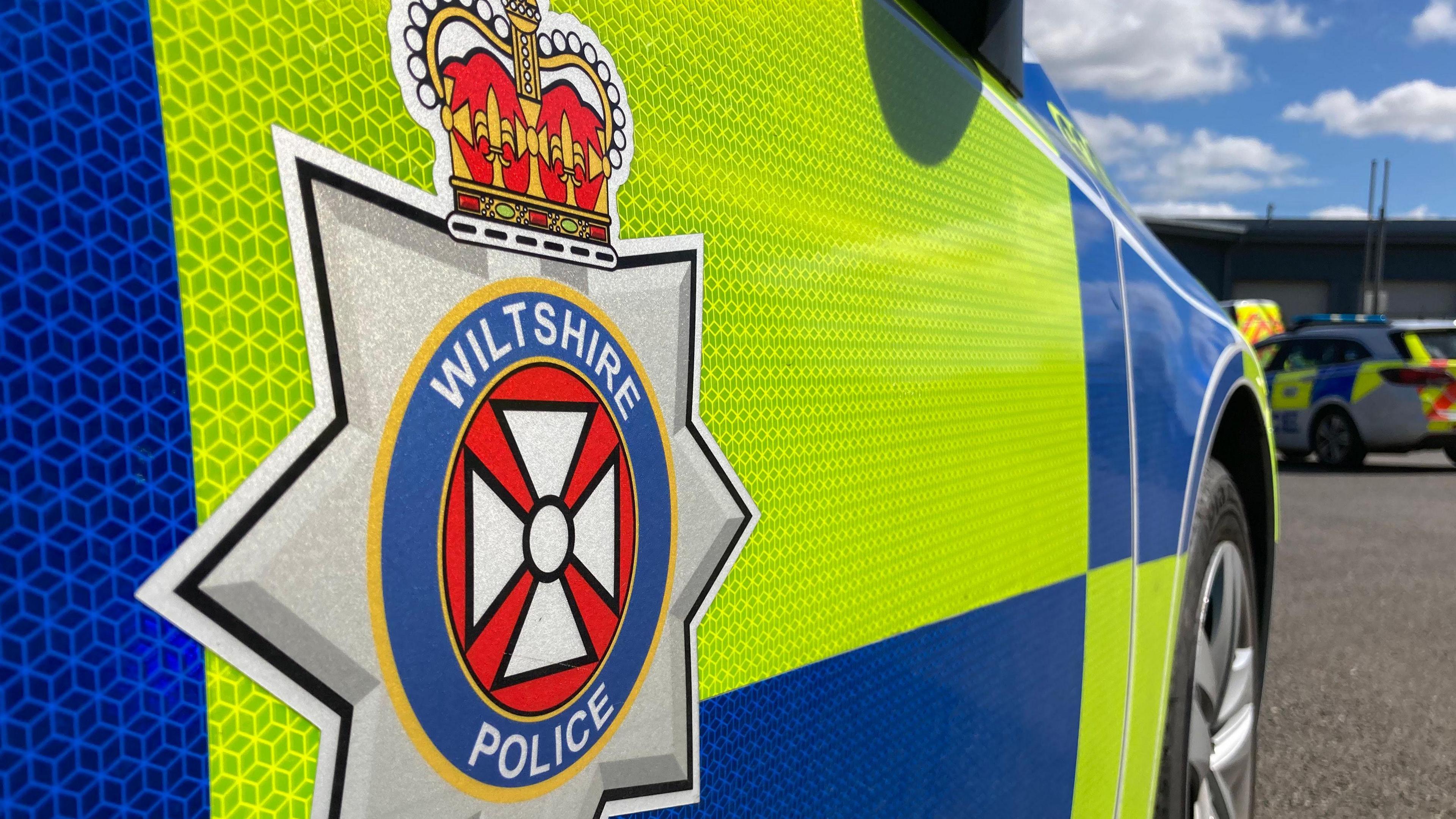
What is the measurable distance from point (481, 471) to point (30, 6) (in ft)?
0.93

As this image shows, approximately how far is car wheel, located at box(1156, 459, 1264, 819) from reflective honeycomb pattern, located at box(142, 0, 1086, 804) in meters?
0.64

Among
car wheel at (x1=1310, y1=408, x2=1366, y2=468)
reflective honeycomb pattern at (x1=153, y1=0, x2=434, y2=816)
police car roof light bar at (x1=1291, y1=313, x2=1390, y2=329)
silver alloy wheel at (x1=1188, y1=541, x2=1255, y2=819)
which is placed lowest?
car wheel at (x1=1310, y1=408, x2=1366, y2=468)

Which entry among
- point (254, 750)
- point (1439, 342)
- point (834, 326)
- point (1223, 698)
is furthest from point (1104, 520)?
point (1439, 342)

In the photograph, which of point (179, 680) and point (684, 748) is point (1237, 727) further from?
point (179, 680)

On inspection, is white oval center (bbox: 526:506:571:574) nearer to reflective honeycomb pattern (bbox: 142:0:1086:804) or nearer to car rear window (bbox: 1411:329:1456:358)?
reflective honeycomb pattern (bbox: 142:0:1086:804)

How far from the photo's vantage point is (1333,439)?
10.7 meters

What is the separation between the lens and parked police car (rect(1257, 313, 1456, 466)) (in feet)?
32.8

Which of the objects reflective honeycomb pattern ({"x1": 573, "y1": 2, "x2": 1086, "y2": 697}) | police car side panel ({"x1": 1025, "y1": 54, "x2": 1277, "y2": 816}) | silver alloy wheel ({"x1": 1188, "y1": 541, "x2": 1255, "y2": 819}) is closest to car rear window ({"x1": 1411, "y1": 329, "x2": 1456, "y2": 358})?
silver alloy wheel ({"x1": 1188, "y1": 541, "x2": 1255, "y2": 819})

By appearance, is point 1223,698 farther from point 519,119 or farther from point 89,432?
point 89,432

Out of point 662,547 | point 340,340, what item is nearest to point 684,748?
point 662,547

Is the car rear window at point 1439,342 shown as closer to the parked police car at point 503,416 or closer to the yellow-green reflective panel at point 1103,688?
the yellow-green reflective panel at point 1103,688

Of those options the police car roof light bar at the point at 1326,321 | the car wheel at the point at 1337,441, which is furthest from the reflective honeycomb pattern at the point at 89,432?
the police car roof light bar at the point at 1326,321

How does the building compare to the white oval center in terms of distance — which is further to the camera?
the building

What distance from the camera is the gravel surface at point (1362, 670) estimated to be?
2.66 meters
